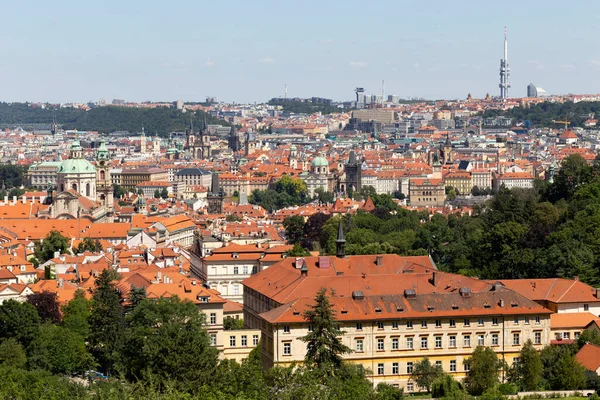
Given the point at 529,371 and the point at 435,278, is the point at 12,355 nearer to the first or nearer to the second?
the point at 435,278

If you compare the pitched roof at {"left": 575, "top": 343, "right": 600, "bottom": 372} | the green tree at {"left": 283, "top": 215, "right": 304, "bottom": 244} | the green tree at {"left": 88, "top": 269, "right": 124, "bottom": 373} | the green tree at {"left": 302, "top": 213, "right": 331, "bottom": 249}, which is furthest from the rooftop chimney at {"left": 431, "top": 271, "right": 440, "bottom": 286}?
the green tree at {"left": 283, "top": 215, "right": 304, "bottom": 244}

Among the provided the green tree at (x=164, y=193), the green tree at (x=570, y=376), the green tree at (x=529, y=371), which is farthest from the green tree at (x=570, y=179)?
the green tree at (x=164, y=193)

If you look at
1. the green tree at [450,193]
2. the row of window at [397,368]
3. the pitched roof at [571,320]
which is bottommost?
the green tree at [450,193]

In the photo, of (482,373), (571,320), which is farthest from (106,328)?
(571,320)

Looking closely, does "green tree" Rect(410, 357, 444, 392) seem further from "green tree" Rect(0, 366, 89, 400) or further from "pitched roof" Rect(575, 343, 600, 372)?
"green tree" Rect(0, 366, 89, 400)

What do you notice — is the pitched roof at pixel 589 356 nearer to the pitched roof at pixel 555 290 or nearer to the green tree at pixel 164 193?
the pitched roof at pixel 555 290
